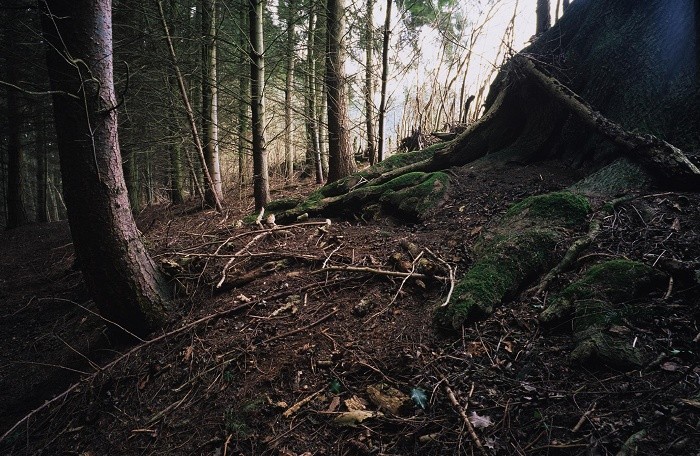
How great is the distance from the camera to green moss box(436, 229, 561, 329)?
8.03ft

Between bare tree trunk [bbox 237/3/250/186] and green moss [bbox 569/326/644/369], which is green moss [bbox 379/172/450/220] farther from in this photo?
bare tree trunk [bbox 237/3/250/186]

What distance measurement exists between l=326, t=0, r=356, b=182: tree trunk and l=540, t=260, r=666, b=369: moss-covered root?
5.56 meters

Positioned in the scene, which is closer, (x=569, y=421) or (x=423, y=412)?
(x=569, y=421)

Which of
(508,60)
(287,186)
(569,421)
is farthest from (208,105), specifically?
(569,421)

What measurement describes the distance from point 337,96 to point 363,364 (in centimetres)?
616

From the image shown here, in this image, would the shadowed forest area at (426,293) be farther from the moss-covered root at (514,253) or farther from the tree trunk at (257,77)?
the tree trunk at (257,77)

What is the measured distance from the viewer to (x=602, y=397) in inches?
62.6

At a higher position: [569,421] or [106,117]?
[106,117]

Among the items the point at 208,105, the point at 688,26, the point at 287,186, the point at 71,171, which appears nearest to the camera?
the point at 71,171

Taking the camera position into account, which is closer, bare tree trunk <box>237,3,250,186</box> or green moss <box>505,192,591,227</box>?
green moss <box>505,192,591,227</box>

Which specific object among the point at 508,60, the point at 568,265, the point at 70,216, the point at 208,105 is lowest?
the point at 568,265

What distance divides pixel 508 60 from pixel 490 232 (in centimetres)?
310

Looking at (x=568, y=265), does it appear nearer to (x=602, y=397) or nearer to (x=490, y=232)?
(x=490, y=232)

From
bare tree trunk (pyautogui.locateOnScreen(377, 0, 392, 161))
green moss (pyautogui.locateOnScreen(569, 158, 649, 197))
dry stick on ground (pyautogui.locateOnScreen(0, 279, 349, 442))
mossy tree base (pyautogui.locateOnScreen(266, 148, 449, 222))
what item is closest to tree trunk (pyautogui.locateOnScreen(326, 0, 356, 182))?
bare tree trunk (pyautogui.locateOnScreen(377, 0, 392, 161))
